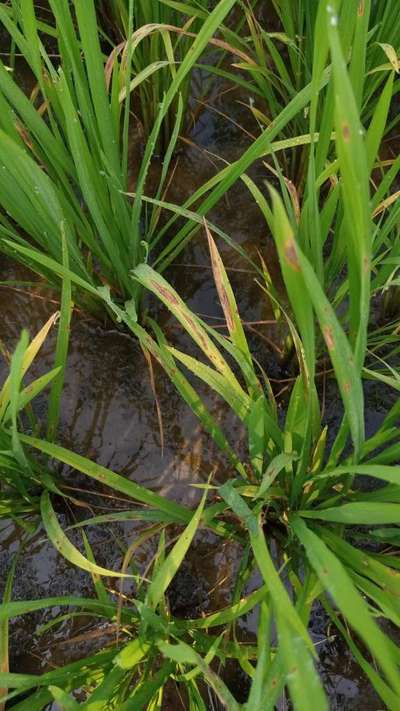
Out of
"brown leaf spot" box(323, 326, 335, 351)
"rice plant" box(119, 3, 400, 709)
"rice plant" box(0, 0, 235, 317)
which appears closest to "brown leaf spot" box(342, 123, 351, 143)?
"rice plant" box(119, 3, 400, 709)

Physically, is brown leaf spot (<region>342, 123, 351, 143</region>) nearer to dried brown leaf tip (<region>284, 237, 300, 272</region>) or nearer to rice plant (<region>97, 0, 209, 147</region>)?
dried brown leaf tip (<region>284, 237, 300, 272</region>)

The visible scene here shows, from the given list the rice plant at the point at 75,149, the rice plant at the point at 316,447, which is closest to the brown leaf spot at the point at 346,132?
the rice plant at the point at 316,447

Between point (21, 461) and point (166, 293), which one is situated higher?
point (166, 293)

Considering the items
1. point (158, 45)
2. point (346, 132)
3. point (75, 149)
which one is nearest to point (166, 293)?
point (75, 149)

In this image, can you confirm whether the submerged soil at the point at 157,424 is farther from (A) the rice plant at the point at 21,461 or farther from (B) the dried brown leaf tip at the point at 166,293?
(B) the dried brown leaf tip at the point at 166,293

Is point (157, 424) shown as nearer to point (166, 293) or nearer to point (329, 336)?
point (166, 293)

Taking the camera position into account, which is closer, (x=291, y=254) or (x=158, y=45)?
(x=291, y=254)

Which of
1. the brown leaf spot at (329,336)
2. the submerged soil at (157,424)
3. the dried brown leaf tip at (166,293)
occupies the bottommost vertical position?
the submerged soil at (157,424)
